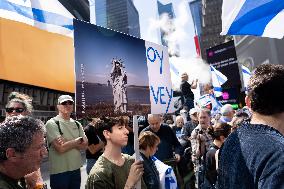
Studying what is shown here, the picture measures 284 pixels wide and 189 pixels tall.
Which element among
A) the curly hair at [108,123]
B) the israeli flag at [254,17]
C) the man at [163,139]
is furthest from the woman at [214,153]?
the curly hair at [108,123]

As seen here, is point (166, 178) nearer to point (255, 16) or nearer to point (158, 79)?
point (158, 79)

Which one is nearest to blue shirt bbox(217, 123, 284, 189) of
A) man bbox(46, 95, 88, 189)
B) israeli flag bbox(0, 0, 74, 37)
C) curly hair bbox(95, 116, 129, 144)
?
curly hair bbox(95, 116, 129, 144)

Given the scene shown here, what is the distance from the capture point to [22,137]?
1.97m

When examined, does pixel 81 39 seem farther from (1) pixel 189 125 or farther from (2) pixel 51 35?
(1) pixel 189 125

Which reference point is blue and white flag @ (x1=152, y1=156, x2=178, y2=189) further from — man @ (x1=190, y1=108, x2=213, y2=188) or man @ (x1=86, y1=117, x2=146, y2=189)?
man @ (x1=190, y1=108, x2=213, y2=188)

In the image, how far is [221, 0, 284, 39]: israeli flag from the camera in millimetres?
3457

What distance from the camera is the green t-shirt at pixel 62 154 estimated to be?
15.3 ft

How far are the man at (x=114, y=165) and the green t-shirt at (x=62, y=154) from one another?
1523 mm

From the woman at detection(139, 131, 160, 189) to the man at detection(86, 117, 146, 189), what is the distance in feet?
1.18

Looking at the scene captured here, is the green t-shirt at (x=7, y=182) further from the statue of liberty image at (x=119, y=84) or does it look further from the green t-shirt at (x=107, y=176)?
the statue of liberty image at (x=119, y=84)

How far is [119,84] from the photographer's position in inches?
124

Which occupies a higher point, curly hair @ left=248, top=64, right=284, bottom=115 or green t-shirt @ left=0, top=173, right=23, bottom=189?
curly hair @ left=248, top=64, right=284, bottom=115

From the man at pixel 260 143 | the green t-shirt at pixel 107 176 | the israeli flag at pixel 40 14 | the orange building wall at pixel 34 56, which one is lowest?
the green t-shirt at pixel 107 176

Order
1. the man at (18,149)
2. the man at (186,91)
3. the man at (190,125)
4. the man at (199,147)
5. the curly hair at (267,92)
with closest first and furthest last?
the curly hair at (267,92), the man at (18,149), the man at (199,147), the man at (190,125), the man at (186,91)
